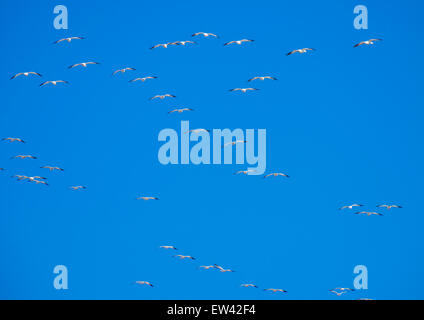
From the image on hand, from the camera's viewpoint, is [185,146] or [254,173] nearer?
[185,146]

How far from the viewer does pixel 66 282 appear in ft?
113
